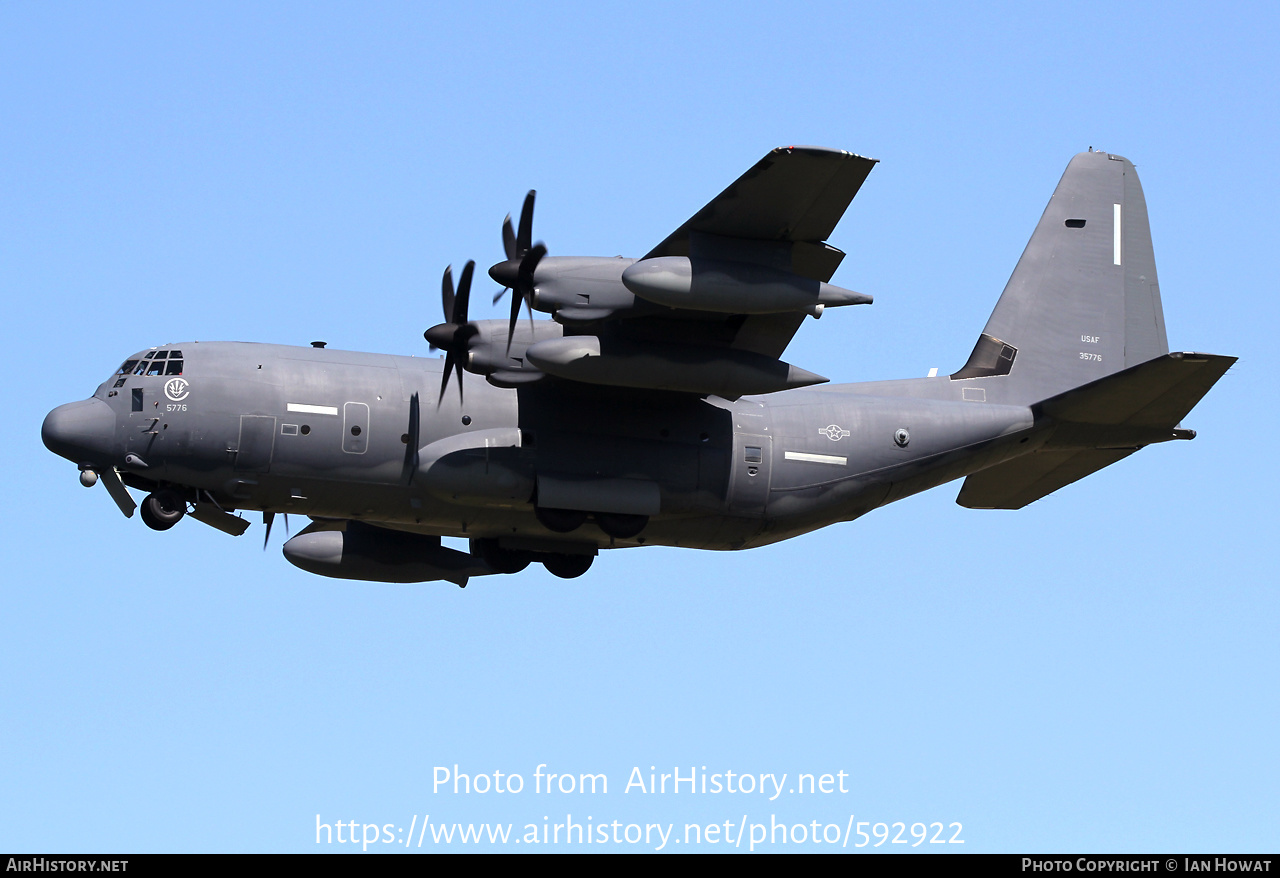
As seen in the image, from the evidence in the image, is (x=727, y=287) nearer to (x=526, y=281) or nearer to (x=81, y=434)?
(x=526, y=281)

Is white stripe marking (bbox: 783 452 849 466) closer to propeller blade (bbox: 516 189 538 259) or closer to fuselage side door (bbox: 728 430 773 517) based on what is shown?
fuselage side door (bbox: 728 430 773 517)

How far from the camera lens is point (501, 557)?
21281 mm

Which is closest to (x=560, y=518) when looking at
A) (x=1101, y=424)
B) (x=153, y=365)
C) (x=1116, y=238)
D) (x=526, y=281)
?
(x=526, y=281)

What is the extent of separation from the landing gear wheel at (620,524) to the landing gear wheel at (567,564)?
1.43m

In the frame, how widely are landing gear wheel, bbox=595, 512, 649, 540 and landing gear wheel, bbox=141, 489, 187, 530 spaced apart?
5209 millimetres

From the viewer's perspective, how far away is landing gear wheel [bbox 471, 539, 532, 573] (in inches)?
837

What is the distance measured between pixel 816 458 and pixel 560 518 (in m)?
3.59

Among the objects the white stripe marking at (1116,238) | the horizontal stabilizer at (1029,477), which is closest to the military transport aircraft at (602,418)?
the horizontal stabilizer at (1029,477)

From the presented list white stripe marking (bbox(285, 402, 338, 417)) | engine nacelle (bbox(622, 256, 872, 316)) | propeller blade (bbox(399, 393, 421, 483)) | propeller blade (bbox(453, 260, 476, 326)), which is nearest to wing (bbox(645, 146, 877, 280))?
engine nacelle (bbox(622, 256, 872, 316))

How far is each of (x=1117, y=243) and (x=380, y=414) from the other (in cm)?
1171

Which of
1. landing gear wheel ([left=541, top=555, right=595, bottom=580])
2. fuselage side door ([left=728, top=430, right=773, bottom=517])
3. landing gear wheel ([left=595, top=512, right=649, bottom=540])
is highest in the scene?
fuselage side door ([left=728, top=430, right=773, bottom=517])

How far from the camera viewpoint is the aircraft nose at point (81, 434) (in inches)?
742

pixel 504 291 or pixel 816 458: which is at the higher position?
pixel 504 291
